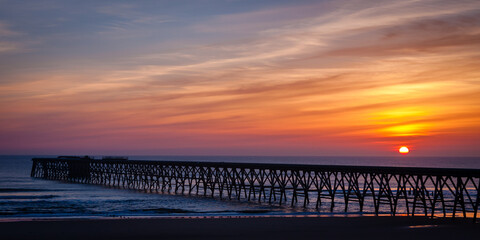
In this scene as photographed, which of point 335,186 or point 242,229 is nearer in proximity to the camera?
point 242,229

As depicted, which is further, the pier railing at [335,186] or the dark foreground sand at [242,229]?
the pier railing at [335,186]

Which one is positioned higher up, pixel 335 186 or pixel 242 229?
pixel 335 186

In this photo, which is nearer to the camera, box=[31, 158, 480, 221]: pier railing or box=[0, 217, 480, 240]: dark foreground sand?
box=[0, 217, 480, 240]: dark foreground sand

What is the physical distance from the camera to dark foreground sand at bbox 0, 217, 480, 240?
15812mm

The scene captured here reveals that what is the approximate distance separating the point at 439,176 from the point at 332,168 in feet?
21.7

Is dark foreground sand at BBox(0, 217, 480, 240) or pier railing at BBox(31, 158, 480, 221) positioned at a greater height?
pier railing at BBox(31, 158, 480, 221)

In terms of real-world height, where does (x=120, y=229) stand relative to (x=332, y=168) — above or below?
below

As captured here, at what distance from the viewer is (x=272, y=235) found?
627 inches

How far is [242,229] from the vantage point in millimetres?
17328

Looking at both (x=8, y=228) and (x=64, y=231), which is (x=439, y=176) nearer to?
(x=64, y=231)

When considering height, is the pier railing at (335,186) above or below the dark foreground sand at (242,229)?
above

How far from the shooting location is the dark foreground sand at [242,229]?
51.9 feet

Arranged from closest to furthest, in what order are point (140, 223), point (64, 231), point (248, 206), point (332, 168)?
point (64, 231) < point (140, 223) < point (332, 168) < point (248, 206)

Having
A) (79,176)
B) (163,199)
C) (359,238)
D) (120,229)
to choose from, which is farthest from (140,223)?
(79,176)
